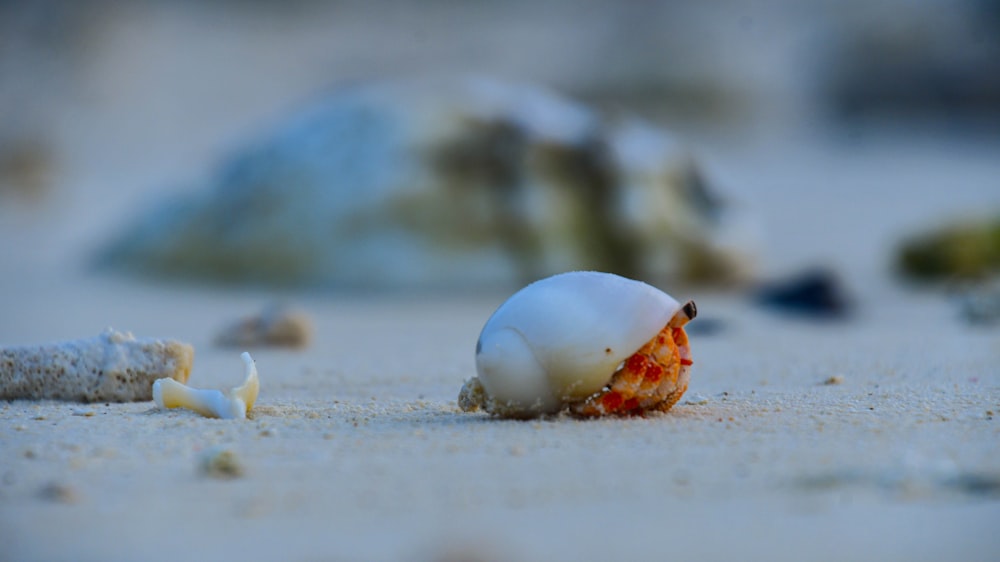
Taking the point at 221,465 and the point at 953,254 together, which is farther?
the point at 953,254

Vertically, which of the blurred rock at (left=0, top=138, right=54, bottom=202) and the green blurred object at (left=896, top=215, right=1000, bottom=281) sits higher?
the blurred rock at (left=0, top=138, right=54, bottom=202)

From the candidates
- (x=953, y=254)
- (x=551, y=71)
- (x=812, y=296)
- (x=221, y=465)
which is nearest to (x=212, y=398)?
(x=221, y=465)

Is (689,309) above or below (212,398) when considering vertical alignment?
above

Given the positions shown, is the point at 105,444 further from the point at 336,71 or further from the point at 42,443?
the point at 336,71

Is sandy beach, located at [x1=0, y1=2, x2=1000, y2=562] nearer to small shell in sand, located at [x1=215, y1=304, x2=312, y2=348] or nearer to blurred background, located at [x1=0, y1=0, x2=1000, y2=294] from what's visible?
small shell in sand, located at [x1=215, y1=304, x2=312, y2=348]

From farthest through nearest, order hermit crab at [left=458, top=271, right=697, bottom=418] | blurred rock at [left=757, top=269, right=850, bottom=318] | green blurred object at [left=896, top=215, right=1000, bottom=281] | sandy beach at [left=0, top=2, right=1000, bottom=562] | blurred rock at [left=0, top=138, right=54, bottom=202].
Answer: blurred rock at [left=0, top=138, right=54, bottom=202] < green blurred object at [left=896, top=215, right=1000, bottom=281] < blurred rock at [left=757, top=269, right=850, bottom=318] < hermit crab at [left=458, top=271, right=697, bottom=418] < sandy beach at [left=0, top=2, right=1000, bottom=562]

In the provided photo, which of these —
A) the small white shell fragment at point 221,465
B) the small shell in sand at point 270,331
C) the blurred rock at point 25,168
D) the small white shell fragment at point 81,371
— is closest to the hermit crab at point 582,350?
the small white shell fragment at point 221,465

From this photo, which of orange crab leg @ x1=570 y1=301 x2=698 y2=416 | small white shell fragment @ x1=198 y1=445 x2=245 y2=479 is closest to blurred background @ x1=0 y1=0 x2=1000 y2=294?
orange crab leg @ x1=570 y1=301 x2=698 y2=416

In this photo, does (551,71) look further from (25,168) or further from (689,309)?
(689,309)
